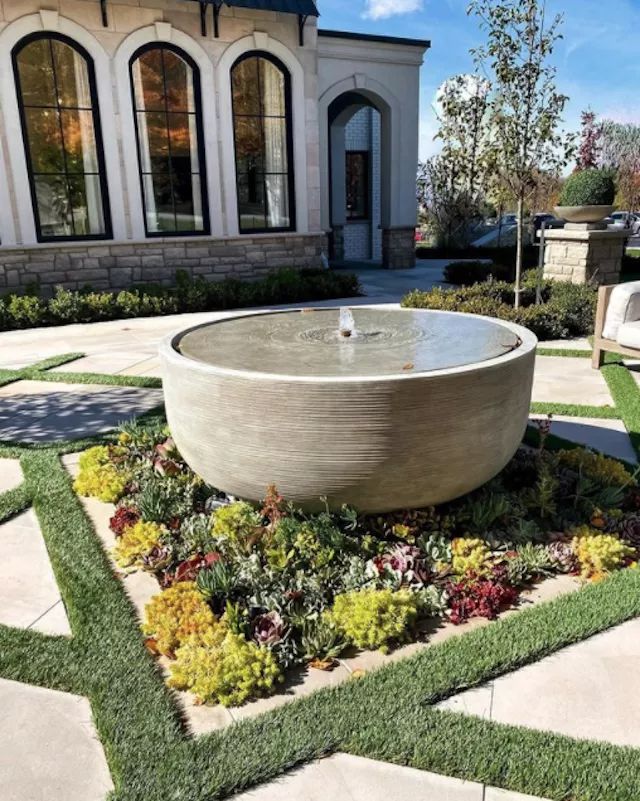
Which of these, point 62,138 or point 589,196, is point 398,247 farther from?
point 62,138

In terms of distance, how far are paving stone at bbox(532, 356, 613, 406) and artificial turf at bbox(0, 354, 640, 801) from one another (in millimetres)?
3226

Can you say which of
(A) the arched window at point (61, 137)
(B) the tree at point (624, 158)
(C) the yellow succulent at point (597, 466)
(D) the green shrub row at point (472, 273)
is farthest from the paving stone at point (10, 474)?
(B) the tree at point (624, 158)

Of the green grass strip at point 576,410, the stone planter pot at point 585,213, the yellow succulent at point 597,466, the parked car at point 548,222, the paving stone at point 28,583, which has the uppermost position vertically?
the stone planter pot at point 585,213

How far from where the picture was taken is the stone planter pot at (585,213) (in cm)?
1049

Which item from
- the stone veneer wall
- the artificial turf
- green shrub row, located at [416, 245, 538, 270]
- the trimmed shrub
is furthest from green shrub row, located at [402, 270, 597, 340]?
green shrub row, located at [416, 245, 538, 270]

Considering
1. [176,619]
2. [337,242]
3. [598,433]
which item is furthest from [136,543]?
[337,242]

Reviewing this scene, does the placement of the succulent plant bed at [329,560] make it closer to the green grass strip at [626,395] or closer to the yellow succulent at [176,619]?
the yellow succulent at [176,619]

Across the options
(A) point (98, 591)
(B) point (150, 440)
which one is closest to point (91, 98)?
(B) point (150, 440)

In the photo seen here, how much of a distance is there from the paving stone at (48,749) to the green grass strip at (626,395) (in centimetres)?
407

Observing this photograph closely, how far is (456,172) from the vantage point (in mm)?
22734

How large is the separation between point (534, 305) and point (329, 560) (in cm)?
739

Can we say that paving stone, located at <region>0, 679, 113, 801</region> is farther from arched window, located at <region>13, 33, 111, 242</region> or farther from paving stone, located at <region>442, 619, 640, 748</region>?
arched window, located at <region>13, 33, 111, 242</region>

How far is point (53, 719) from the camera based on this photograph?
244cm

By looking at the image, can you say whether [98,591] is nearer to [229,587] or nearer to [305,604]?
[229,587]
